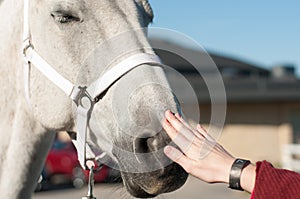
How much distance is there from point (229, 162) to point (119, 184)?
0.69 meters

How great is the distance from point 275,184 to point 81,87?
1.09 meters

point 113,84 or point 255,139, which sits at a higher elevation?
point 113,84

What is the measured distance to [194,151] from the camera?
6.67ft

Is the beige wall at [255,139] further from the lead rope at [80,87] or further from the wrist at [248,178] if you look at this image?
the wrist at [248,178]

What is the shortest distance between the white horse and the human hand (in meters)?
0.07

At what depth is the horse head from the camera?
2.16 metres

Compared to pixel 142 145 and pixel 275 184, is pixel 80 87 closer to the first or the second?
pixel 142 145

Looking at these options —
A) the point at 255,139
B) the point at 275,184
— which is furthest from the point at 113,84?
the point at 255,139

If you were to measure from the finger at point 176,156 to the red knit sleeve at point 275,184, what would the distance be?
1.06 feet

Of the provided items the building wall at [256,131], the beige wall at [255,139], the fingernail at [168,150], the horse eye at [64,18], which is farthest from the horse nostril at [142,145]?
the beige wall at [255,139]

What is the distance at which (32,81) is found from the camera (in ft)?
8.72

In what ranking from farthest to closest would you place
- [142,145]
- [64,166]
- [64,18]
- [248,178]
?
[64,166]
[64,18]
[142,145]
[248,178]

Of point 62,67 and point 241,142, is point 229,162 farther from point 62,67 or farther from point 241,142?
point 241,142

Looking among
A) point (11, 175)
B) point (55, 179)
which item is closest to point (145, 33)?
point (11, 175)
